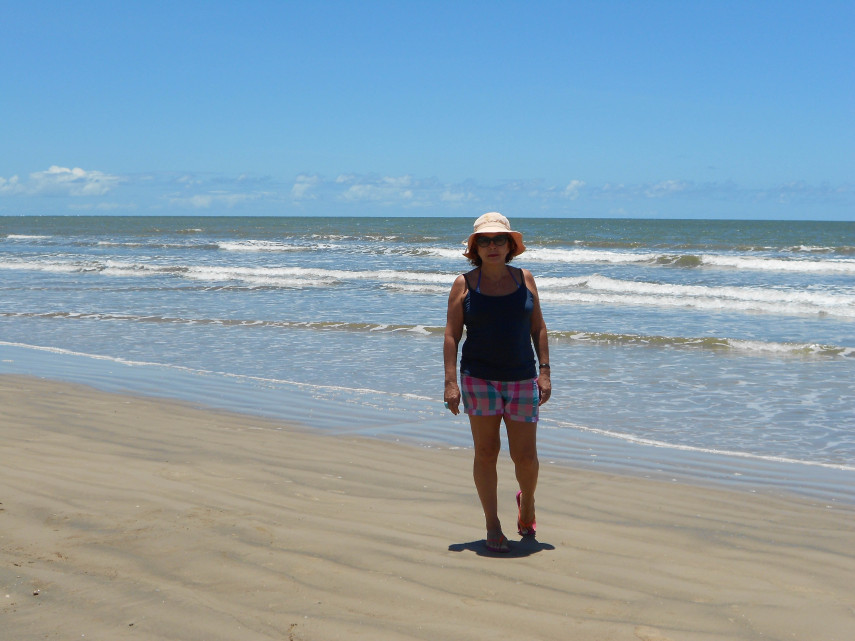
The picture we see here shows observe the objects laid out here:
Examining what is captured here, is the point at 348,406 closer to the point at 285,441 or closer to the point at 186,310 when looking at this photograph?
the point at 285,441

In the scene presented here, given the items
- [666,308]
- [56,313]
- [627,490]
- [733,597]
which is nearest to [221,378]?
[627,490]

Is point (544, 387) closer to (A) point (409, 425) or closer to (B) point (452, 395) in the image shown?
(B) point (452, 395)

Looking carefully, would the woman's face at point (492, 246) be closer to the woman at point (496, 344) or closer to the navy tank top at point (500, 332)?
the woman at point (496, 344)

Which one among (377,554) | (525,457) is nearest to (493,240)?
(525,457)

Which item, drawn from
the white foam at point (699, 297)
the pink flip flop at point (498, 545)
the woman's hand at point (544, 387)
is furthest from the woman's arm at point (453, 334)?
the white foam at point (699, 297)

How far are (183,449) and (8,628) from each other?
318 centimetres

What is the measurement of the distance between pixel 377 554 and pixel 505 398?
3.13ft

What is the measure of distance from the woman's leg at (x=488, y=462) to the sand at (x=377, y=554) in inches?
6.6

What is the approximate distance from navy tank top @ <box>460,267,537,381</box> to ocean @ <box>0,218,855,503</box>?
232 centimetres

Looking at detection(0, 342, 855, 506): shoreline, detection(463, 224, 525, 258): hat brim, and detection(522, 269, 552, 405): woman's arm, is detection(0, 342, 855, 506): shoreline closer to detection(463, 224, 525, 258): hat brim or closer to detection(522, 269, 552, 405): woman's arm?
detection(522, 269, 552, 405): woman's arm

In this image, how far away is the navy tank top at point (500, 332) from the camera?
4.05 metres

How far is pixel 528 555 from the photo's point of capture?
13.5 feet

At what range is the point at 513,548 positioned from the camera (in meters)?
4.23

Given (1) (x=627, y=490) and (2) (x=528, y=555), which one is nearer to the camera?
(2) (x=528, y=555)
